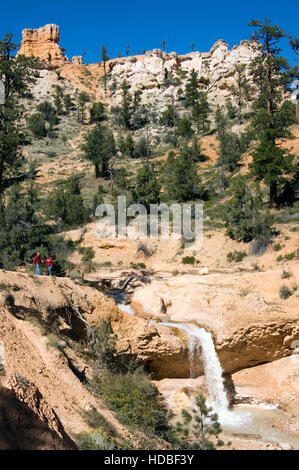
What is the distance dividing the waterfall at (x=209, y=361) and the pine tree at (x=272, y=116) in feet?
50.1

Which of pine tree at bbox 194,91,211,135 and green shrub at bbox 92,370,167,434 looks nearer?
green shrub at bbox 92,370,167,434

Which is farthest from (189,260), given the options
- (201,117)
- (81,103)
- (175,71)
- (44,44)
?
(44,44)

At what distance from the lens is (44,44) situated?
91062mm

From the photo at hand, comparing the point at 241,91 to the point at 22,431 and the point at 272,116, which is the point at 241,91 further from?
the point at 22,431

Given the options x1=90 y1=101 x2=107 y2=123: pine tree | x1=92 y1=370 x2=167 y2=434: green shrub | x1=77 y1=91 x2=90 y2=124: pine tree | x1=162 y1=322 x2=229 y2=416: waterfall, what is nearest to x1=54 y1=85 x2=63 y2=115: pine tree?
x1=77 y1=91 x2=90 y2=124: pine tree

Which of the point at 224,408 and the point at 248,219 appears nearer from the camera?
the point at 224,408

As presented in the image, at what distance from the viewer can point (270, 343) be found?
51.1ft

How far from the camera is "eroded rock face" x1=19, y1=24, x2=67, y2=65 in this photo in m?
89.9

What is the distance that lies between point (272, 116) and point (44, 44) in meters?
79.9

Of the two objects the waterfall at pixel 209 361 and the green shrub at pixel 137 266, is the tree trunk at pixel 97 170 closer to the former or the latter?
the green shrub at pixel 137 266

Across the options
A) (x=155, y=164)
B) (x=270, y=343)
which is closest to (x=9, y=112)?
(x=270, y=343)

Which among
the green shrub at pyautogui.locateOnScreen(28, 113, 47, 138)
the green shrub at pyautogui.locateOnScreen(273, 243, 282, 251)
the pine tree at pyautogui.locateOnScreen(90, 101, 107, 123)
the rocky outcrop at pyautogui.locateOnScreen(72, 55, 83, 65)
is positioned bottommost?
the green shrub at pyautogui.locateOnScreen(273, 243, 282, 251)

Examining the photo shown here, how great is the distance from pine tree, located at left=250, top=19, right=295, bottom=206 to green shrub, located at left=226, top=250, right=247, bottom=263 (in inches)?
230

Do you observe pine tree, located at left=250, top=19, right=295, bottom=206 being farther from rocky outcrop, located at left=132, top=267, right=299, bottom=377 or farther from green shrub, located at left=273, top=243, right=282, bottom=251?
rocky outcrop, located at left=132, top=267, right=299, bottom=377
